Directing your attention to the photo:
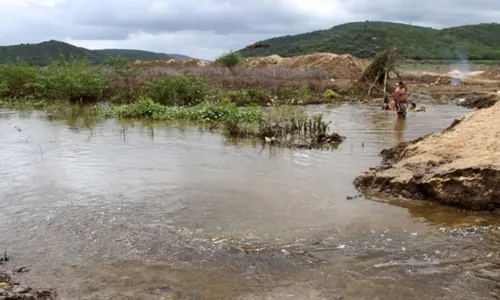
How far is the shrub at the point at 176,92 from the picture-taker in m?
18.9

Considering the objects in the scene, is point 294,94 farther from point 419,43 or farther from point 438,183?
point 419,43

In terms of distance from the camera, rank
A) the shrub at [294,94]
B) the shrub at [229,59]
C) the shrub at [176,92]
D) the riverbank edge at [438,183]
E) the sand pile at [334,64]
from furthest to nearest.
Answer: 1. the shrub at [229,59]
2. the sand pile at [334,64]
3. the shrub at [294,94]
4. the shrub at [176,92]
5. the riverbank edge at [438,183]

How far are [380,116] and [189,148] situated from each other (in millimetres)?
8931

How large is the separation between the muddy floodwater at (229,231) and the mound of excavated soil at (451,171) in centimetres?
27

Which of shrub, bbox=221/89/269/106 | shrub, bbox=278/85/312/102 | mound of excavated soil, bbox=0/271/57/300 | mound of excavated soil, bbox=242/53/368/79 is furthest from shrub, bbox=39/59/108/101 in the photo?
mound of excavated soil, bbox=0/271/57/300

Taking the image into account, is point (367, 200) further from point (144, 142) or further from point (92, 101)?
point (92, 101)

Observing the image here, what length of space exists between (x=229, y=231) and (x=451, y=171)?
3.25 metres

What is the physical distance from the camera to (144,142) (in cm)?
1190

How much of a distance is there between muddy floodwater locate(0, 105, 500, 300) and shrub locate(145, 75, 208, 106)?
8648 millimetres

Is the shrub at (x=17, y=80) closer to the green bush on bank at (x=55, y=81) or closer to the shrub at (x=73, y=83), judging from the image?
the green bush on bank at (x=55, y=81)

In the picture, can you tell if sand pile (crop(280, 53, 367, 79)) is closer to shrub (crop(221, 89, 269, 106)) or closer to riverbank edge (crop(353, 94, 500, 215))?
shrub (crop(221, 89, 269, 106))

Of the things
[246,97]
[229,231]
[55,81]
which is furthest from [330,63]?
[229,231]

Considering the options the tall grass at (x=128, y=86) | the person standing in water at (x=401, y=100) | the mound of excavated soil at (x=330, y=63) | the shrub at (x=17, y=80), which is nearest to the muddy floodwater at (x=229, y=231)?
the person standing in water at (x=401, y=100)

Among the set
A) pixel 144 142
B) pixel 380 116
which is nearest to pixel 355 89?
pixel 380 116
